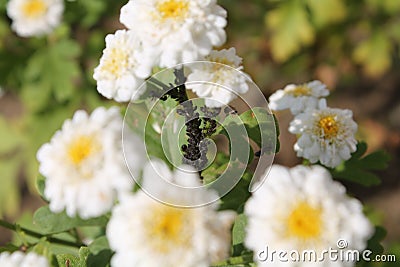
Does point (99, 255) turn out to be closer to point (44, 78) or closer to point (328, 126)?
point (328, 126)

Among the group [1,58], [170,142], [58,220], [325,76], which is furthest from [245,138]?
[325,76]

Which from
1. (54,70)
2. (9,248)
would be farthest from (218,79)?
(54,70)

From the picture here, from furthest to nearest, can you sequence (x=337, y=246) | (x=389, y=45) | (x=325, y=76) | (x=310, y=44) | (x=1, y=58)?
(x=325, y=76) → (x=310, y=44) → (x=389, y=45) → (x=1, y=58) → (x=337, y=246)

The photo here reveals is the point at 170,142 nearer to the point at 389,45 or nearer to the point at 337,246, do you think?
the point at 337,246

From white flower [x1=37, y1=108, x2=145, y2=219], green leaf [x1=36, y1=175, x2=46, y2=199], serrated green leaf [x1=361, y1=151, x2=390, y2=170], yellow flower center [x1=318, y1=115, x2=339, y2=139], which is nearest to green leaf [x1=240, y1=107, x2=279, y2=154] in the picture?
yellow flower center [x1=318, y1=115, x2=339, y2=139]

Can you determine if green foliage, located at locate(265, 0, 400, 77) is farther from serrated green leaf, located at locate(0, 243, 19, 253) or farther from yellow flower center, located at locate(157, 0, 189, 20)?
serrated green leaf, located at locate(0, 243, 19, 253)

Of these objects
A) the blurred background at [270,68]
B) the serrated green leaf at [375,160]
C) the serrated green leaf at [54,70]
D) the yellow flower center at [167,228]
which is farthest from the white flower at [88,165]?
the serrated green leaf at [54,70]

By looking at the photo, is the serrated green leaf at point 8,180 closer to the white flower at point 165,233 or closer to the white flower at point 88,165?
the white flower at point 88,165
